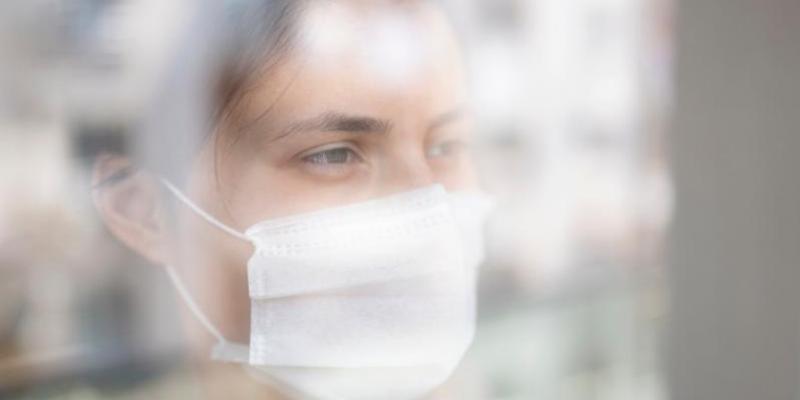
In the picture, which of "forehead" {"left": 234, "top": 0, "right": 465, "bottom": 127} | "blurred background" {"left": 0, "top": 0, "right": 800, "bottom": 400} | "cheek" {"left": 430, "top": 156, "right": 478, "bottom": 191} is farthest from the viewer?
"cheek" {"left": 430, "top": 156, "right": 478, "bottom": 191}

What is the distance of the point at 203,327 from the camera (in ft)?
3.40

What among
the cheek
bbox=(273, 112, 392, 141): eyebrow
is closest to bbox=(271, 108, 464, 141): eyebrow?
bbox=(273, 112, 392, 141): eyebrow

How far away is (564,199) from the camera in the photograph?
146cm

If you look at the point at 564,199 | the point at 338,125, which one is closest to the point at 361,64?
the point at 338,125

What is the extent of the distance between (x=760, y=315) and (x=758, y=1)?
67 centimetres

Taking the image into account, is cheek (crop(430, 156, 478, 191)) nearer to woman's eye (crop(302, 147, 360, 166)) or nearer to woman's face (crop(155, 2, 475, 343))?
woman's face (crop(155, 2, 475, 343))

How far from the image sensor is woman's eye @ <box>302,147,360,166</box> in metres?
1.08

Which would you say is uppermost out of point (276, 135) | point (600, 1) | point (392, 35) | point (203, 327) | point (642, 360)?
point (600, 1)

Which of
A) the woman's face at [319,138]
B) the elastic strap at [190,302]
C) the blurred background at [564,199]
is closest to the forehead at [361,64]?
the woman's face at [319,138]

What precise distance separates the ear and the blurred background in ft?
0.05

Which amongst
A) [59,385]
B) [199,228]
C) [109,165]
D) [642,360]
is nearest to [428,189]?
[199,228]

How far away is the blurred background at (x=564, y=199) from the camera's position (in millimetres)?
935

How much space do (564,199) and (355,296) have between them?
1.63 ft

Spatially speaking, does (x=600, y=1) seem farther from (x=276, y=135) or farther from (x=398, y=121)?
(x=276, y=135)
